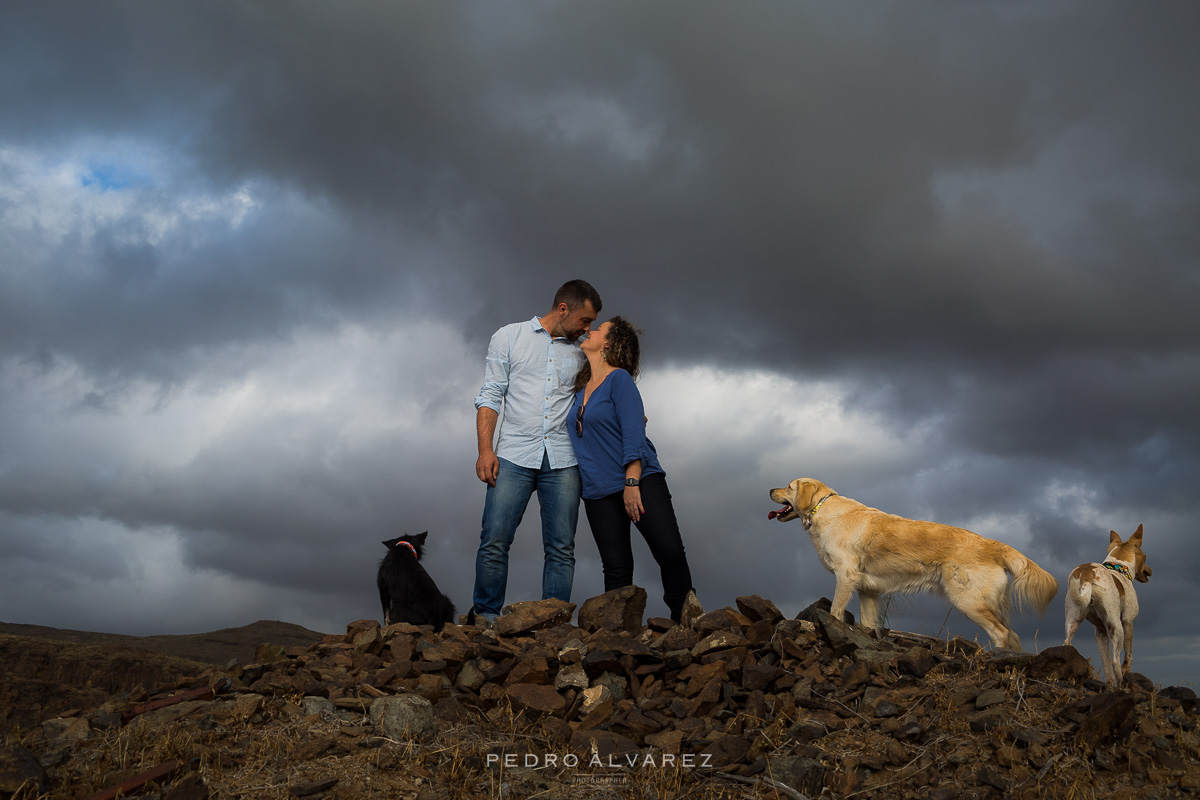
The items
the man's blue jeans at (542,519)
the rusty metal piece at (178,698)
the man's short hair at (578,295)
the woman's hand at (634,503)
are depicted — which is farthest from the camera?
the man's short hair at (578,295)

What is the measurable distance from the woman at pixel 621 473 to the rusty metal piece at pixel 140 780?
3.67 metres

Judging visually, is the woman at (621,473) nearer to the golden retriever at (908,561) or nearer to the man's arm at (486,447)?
the man's arm at (486,447)

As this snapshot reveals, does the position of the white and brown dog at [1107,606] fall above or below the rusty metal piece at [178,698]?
above

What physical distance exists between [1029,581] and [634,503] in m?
3.87

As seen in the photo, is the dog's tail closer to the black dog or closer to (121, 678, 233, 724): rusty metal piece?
the black dog

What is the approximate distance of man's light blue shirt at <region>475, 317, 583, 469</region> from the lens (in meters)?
7.49

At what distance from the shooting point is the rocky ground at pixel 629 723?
489 centimetres

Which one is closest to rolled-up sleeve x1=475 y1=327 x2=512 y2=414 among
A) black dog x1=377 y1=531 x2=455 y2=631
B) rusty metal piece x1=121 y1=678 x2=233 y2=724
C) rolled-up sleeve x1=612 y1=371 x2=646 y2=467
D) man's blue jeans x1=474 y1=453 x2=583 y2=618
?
man's blue jeans x1=474 y1=453 x2=583 y2=618

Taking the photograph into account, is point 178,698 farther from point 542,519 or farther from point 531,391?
point 531,391

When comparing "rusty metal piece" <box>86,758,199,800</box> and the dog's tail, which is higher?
the dog's tail

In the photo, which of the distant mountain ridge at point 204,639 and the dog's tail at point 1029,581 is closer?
the dog's tail at point 1029,581

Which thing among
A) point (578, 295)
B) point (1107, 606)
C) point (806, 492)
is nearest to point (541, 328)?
point (578, 295)

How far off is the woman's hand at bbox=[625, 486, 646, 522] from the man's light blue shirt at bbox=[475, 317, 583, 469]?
78 cm

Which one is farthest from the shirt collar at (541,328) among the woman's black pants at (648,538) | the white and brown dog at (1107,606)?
the white and brown dog at (1107,606)
